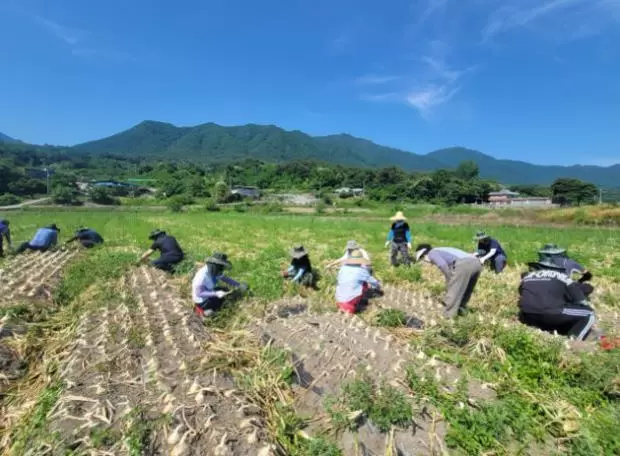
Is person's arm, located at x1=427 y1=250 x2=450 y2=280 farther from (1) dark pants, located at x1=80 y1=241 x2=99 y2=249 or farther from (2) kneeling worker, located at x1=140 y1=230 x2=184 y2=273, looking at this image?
(1) dark pants, located at x1=80 y1=241 x2=99 y2=249

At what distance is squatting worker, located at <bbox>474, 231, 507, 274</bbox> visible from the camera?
817 cm

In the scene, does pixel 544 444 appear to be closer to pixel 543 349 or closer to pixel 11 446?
pixel 543 349

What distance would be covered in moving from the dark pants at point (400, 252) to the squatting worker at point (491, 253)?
1641 mm

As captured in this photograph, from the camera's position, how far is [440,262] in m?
5.82

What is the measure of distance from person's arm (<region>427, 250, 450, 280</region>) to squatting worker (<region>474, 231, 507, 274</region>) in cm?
270

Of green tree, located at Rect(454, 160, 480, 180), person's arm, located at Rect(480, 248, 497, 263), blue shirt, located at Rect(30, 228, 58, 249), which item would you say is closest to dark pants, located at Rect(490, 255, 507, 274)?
person's arm, located at Rect(480, 248, 497, 263)

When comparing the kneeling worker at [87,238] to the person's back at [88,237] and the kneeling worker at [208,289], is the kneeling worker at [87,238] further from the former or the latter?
the kneeling worker at [208,289]

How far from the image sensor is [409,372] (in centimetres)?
325

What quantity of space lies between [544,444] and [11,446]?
392cm

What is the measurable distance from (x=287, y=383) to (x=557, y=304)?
12.7 feet

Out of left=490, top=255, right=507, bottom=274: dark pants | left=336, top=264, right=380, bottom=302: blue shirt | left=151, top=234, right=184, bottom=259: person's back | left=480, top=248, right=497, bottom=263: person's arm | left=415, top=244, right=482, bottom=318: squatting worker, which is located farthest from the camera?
left=151, top=234, right=184, bottom=259: person's back

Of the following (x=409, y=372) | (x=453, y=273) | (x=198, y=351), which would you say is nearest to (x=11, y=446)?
(x=198, y=351)

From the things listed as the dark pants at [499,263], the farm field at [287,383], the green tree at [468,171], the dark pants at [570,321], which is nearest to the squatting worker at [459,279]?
the farm field at [287,383]

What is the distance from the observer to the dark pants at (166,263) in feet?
27.3
